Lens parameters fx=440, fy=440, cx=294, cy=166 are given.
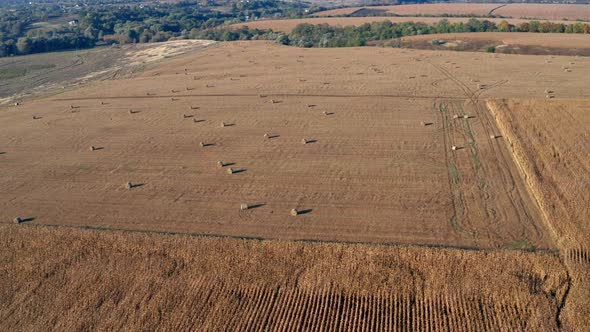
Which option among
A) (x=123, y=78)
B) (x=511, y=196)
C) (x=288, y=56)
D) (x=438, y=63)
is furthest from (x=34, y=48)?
(x=511, y=196)

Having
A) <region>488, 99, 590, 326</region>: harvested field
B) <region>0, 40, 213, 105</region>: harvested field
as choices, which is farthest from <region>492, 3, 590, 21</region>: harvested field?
<region>488, 99, 590, 326</region>: harvested field

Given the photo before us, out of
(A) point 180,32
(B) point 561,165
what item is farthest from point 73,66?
(B) point 561,165

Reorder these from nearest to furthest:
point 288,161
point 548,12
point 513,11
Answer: point 288,161 < point 548,12 < point 513,11

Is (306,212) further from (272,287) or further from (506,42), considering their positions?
(506,42)

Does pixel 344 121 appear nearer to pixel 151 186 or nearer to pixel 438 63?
pixel 151 186

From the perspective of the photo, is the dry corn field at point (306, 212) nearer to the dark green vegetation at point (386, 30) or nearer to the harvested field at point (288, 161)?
the harvested field at point (288, 161)
